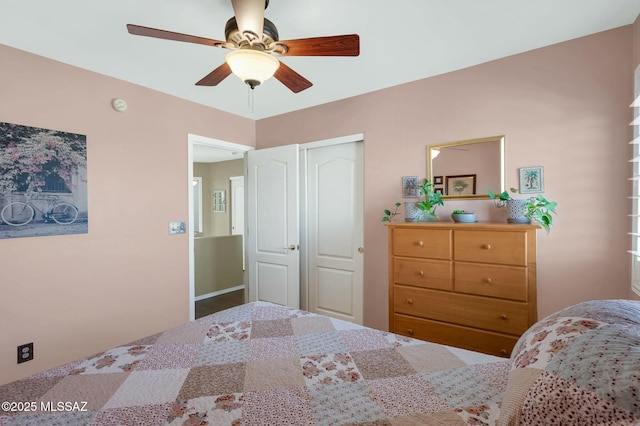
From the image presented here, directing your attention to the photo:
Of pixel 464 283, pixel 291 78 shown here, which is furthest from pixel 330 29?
pixel 464 283

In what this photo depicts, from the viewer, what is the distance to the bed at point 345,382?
0.64 meters

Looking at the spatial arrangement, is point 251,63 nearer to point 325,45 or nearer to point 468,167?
point 325,45

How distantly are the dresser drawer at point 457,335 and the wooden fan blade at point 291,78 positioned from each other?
5.84 ft

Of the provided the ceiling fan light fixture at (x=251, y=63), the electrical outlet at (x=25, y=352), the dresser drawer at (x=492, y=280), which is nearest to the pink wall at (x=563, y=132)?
the dresser drawer at (x=492, y=280)

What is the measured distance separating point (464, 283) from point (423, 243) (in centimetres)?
37

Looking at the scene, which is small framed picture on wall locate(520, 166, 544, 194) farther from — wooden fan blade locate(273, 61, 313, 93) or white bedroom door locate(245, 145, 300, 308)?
white bedroom door locate(245, 145, 300, 308)

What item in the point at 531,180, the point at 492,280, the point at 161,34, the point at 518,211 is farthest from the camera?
the point at 531,180

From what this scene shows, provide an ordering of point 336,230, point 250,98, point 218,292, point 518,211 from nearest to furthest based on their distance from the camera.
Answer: point 518,211
point 250,98
point 336,230
point 218,292

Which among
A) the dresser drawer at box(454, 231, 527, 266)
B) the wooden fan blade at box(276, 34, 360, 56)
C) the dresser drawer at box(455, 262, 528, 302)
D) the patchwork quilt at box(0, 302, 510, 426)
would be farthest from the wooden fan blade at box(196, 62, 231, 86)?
the dresser drawer at box(455, 262, 528, 302)

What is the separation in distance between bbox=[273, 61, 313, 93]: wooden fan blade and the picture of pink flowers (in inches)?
67.0

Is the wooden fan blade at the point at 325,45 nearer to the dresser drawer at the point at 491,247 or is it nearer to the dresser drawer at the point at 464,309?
the dresser drawer at the point at 491,247

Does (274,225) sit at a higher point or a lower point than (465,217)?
lower

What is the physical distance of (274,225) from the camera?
344 cm

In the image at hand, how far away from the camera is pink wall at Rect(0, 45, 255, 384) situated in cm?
208
